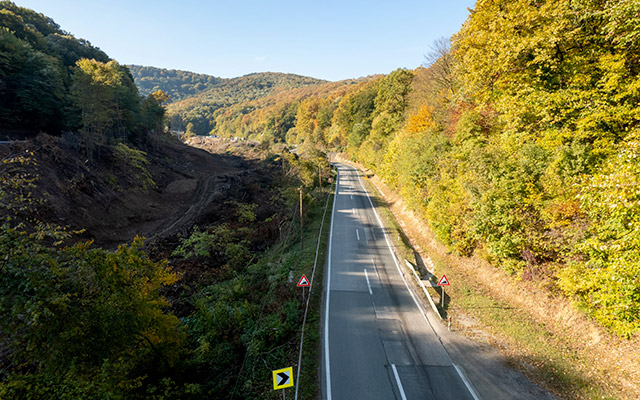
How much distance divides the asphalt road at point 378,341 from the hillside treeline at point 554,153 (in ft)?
17.3

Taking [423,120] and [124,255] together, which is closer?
[124,255]

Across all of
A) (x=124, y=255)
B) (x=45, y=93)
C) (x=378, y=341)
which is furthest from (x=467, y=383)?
(x=45, y=93)

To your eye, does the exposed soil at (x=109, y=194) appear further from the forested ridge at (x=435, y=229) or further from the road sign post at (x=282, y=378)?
the road sign post at (x=282, y=378)

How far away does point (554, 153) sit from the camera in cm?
1374

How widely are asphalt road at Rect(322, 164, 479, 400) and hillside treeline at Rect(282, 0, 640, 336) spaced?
527cm

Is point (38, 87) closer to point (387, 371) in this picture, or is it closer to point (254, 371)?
point (254, 371)

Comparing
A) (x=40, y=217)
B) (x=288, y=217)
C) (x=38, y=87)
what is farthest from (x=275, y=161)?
(x=40, y=217)

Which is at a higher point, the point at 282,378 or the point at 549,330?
the point at 282,378

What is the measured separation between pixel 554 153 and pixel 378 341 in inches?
484

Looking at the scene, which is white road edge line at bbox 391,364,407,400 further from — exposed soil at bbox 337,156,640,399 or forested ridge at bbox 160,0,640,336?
forested ridge at bbox 160,0,640,336

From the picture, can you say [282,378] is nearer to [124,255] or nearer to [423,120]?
[124,255]

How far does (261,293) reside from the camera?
1753 cm

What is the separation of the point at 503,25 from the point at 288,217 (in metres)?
23.6

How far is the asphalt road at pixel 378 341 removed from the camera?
33.4 feet
